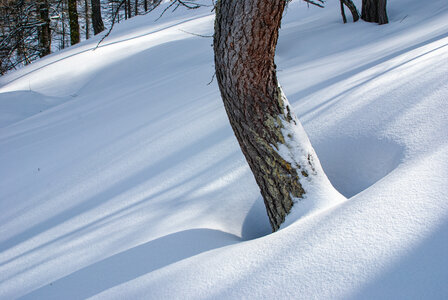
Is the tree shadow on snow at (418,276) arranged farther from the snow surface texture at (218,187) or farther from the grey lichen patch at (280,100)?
the grey lichen patch at (280,100)

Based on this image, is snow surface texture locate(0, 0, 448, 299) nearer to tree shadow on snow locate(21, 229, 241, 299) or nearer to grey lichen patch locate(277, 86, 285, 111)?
tree shadow on snow locate(21, 229, 241, 299)

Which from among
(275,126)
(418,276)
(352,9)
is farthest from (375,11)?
(418,276)

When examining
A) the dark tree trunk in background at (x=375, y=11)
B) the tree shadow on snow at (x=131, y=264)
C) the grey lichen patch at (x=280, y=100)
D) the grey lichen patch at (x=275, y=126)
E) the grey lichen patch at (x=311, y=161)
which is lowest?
the tree shadow on snow at (x=131, y=264)

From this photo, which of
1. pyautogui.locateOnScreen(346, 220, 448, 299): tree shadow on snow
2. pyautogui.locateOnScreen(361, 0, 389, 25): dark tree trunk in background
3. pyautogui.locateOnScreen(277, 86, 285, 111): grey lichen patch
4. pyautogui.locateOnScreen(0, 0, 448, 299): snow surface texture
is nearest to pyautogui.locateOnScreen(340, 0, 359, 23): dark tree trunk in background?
pyautogui.locateOnScreen(361, 0, 389, 25): dark tree trunk in background

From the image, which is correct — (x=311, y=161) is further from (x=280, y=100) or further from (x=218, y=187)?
(x=218, y=187)

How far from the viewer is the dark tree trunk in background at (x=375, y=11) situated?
5.21 metres

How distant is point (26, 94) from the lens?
4941 millimetres

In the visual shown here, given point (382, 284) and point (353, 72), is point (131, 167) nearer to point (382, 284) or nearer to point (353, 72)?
point (382, 284)

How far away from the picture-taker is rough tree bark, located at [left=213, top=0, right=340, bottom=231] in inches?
67.1

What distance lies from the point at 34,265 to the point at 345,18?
5690mm

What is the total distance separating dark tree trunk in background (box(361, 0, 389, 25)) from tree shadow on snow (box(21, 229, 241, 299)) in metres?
4.90

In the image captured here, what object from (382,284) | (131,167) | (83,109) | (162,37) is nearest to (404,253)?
(382,284)

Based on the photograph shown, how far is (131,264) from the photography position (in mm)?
1647

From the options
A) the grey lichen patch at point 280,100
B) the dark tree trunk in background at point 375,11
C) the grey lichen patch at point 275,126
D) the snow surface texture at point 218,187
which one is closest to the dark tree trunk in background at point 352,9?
the dark tree trunk in background at point 375,11
